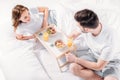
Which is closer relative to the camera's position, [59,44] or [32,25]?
[59,44]

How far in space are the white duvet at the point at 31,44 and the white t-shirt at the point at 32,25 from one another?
0.29 ft

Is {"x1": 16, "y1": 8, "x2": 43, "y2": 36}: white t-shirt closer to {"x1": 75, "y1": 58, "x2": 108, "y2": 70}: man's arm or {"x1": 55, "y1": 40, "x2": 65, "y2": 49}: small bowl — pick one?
{"x1": 55, "y1": 40, "x2": 65, "y2": 49}: small bowl

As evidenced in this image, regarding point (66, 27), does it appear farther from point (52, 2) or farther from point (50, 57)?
point (52, 2)

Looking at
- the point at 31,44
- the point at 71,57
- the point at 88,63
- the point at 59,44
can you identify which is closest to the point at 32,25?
the point at 31,44

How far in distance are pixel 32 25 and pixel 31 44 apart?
0.16 meters

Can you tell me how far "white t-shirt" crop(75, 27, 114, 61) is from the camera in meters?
1.56

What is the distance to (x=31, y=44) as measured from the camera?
6.28 feet

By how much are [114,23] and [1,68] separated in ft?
2.78

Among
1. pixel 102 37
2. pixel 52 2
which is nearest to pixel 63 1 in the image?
pixel 52 2

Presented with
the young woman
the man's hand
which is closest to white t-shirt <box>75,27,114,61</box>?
the man's hand

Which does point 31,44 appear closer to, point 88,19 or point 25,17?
point 25,17

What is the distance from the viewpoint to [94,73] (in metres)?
1.65

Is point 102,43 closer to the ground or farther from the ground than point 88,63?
farther from the ground

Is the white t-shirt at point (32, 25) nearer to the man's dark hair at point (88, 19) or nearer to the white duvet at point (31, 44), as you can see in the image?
the white duvet at point (31, 44)
